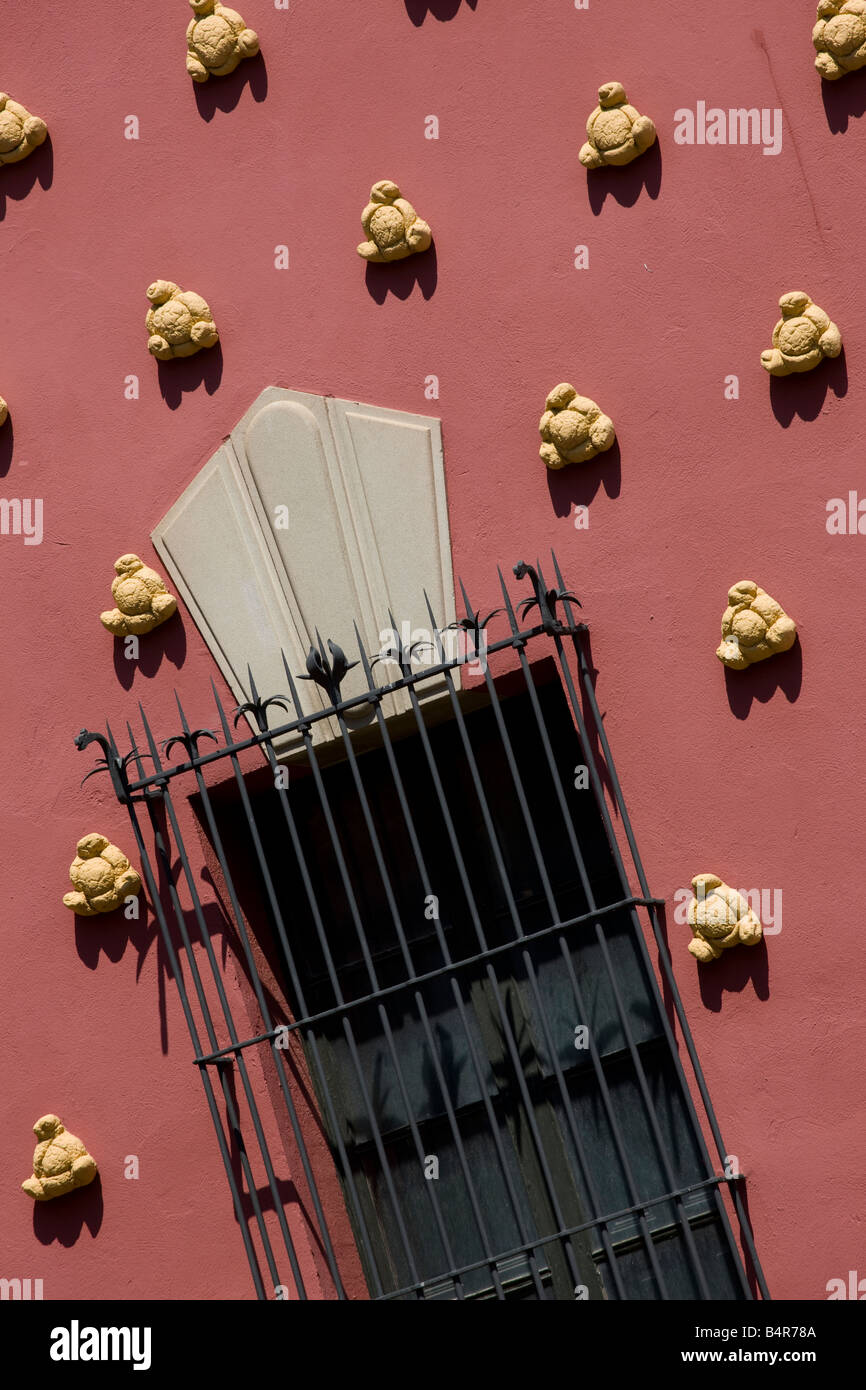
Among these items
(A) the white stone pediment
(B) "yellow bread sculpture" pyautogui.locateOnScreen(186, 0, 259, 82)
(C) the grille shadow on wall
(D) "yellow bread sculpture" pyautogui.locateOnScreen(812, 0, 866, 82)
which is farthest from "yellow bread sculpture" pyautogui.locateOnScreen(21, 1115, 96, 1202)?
(D) "yellow bread sculpture" pyautogui.locateOnScreen(812, 0, 866, 82)

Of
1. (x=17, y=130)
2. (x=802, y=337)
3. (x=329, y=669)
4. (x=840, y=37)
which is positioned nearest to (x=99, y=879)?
(x=329, y=669)

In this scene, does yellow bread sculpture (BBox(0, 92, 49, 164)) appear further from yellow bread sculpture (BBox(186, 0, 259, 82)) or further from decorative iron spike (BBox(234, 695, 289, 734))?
decorative iron spike (BBox(234, 695, 289, 734))

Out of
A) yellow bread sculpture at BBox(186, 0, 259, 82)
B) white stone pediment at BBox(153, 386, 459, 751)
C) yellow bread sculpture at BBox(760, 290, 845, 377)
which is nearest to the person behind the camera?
yellow bread sculpture at BBox(760, 290, 845, 377)

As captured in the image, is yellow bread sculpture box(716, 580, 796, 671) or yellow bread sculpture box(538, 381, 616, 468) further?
yellow bread sculpture box(538, 381, 616, 468)

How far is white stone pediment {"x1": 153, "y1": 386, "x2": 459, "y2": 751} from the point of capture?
494 centimetres

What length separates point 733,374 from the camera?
4.79 metres

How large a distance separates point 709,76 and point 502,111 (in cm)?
62

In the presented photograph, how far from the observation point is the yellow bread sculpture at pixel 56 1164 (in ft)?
15.8

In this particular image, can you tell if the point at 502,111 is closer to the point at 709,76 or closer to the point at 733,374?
the point at 709,76

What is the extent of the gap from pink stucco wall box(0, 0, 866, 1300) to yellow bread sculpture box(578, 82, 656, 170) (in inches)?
2.6

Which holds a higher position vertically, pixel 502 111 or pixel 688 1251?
pixel 502 111

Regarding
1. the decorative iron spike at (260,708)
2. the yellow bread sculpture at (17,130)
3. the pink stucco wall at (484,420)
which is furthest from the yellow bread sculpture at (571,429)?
the yellow bread sculpture at (17,130)

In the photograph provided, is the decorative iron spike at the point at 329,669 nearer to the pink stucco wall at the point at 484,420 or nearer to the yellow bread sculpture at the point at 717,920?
the pink stucco wall at the point at 484,420
